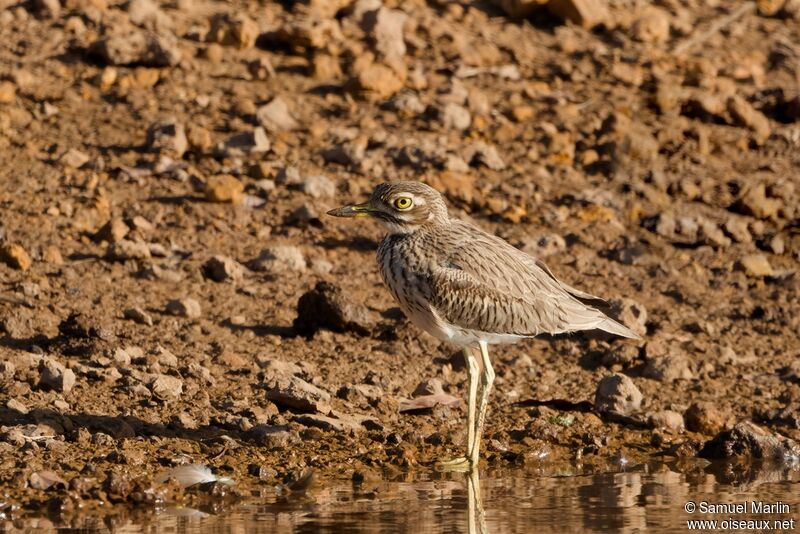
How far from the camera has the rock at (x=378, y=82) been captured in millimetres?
10320

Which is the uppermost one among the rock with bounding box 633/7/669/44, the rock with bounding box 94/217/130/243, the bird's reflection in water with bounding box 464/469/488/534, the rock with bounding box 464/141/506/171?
the rock with bounding box 633/7/669/44

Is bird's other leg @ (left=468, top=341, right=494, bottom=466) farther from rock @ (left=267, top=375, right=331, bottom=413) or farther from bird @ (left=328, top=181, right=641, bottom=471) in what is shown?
rock @ (left=267, top=375, right=331, bottom=413)

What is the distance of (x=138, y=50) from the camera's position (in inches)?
405

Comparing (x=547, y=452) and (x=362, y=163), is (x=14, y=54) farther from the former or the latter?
(x=547, y=452)

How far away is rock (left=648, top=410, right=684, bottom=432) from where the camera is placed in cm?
741

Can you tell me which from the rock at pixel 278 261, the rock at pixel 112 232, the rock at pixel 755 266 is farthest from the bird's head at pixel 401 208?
the rock at pixel 755 266

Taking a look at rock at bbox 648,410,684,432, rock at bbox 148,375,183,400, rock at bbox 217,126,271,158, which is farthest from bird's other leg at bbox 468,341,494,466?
rock at bbox 217,126,271,158

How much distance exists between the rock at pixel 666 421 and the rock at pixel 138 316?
109 inches

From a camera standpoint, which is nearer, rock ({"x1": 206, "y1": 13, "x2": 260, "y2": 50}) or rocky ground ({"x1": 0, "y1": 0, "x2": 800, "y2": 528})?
rocky ground ({"x1": 0, "y1": 0, "x2": 800, "y2": 528})

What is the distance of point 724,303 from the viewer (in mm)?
8938

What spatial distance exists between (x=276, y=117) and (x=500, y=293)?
3.48 metres

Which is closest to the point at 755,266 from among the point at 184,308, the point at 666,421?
the point at 666,421

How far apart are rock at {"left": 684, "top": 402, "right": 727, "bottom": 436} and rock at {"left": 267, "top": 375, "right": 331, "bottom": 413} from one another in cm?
191

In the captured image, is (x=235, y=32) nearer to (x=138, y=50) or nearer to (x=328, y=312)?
(x=138, y=50)
